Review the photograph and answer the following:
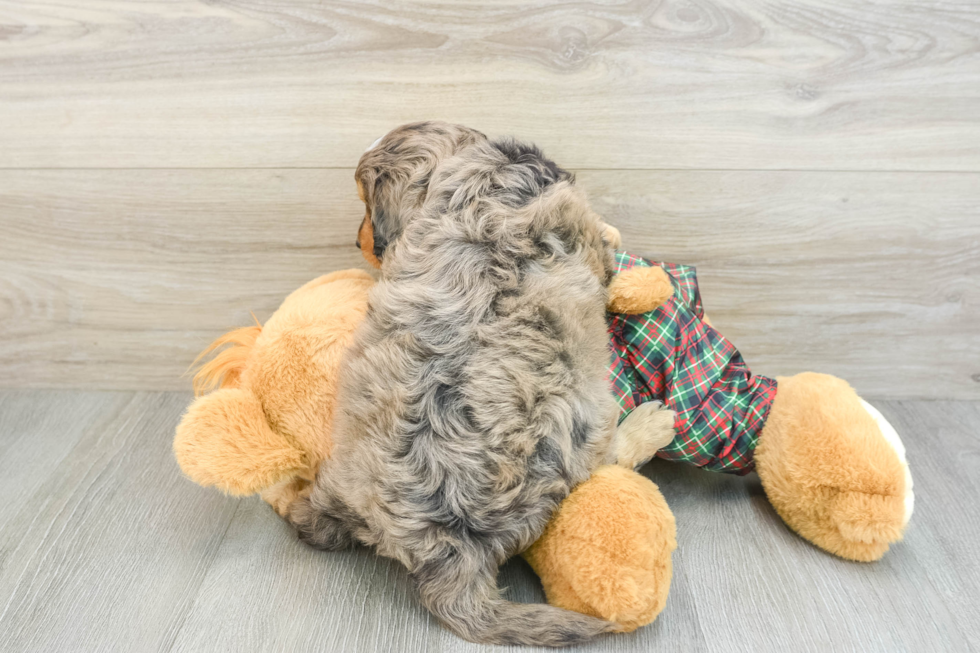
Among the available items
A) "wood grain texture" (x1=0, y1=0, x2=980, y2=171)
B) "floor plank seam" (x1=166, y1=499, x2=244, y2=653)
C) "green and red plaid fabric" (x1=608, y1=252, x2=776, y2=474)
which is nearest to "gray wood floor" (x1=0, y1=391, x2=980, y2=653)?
"floor plank seam" (x1=166, y1=499, x2=244, y2=653)

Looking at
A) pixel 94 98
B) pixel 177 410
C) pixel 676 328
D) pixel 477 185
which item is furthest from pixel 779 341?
pixel 94 98

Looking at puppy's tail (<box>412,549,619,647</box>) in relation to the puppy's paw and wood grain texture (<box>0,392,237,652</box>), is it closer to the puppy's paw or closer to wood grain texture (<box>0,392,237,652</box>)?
the puppy's paw

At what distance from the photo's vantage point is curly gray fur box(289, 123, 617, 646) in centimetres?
64

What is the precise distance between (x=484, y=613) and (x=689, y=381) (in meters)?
0.38

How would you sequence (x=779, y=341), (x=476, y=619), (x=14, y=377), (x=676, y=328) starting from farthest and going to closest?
(x=14, y=377) < (x=779, y=341) < (x=676, y=328) < (x=476, y=619)

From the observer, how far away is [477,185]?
673mm

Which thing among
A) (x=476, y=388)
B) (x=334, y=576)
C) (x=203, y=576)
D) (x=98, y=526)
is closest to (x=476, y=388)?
(x=476, y=388)

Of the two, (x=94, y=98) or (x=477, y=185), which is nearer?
(x=477, y=185)

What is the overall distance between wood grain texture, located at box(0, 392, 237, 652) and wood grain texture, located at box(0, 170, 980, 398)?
0.14 meters

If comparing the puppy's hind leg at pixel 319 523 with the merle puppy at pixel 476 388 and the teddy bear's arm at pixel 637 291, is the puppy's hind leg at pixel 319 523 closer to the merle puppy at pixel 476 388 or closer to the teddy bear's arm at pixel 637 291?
the merle puppy at pixel 476 388

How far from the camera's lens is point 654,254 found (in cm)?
101

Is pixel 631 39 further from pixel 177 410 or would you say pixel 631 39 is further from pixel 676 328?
pixel 177 410

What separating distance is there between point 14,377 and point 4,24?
0.59 metres

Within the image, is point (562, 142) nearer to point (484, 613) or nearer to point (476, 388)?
point (476, 388)
